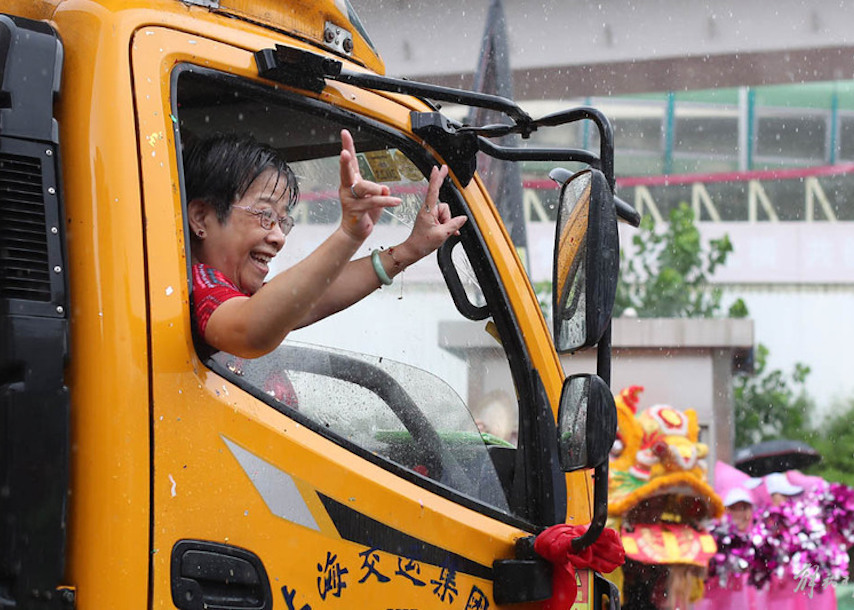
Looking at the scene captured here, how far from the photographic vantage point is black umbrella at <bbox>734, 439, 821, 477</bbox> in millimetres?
12836

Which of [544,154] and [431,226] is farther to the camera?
[544,154]

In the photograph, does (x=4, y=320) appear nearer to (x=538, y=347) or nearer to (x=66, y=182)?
(x=66, y=182)

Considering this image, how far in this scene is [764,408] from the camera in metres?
20.1

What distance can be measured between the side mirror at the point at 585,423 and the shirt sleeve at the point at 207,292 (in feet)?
2.18

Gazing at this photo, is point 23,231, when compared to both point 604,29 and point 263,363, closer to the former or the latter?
point 263,363

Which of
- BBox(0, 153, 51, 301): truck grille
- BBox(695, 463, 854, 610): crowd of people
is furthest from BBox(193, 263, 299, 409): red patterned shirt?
BBox(695, 463, 854, 610): crowd of people

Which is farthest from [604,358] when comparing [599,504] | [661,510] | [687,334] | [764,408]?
[764,408]

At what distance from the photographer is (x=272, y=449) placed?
1.96 m

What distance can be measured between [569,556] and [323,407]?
0.58 metres

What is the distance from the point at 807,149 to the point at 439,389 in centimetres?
3311

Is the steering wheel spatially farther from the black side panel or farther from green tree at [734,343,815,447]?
green tree at [734,343,815,447]

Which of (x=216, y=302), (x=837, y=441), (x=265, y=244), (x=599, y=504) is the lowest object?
(x=837, y=441)

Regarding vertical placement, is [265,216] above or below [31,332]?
above

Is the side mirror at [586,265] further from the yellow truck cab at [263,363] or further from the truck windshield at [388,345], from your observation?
the truck windshield at [388,345]
